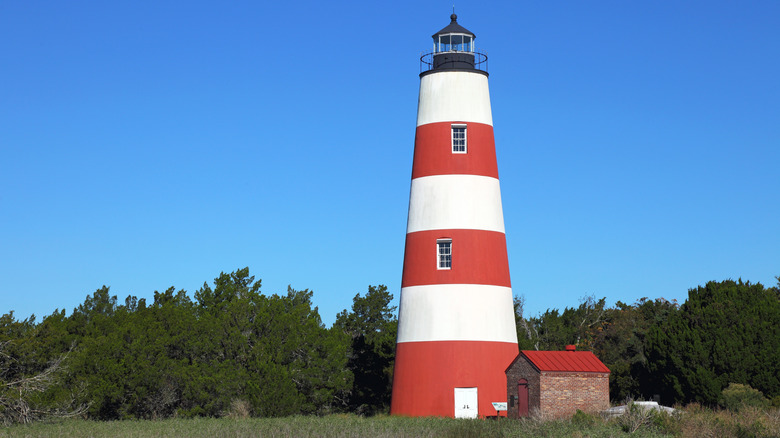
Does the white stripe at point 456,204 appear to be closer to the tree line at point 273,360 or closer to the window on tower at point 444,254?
the window on tower at point 444,254

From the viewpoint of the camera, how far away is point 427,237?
36.2m

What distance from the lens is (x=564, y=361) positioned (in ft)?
115

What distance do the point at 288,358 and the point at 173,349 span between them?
5481 mm

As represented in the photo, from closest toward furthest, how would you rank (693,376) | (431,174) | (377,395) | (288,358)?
(431,174)
(693,376)
(288,358)
(377,395)

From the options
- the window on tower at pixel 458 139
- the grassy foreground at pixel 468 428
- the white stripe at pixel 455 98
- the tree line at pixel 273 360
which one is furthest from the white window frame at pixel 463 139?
the tree line at pixel 273 360

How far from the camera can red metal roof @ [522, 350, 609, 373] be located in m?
34.2

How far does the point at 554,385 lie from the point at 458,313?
436 cm

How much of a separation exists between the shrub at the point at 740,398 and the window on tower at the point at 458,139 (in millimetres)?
14714

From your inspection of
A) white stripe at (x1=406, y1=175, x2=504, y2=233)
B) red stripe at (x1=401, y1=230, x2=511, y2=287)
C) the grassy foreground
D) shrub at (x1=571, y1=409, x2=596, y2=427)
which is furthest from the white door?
white stripe at (x1=406, y1=175, x2=504, y2=233)

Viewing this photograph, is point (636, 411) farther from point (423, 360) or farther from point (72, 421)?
point (72, 421)

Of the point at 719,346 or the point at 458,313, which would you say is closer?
the point at 458,313

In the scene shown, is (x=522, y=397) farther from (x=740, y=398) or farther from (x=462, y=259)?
(x=740, y=398)

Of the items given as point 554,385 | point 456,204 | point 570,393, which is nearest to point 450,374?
point 554,385

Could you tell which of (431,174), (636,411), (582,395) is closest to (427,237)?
(431,174)
